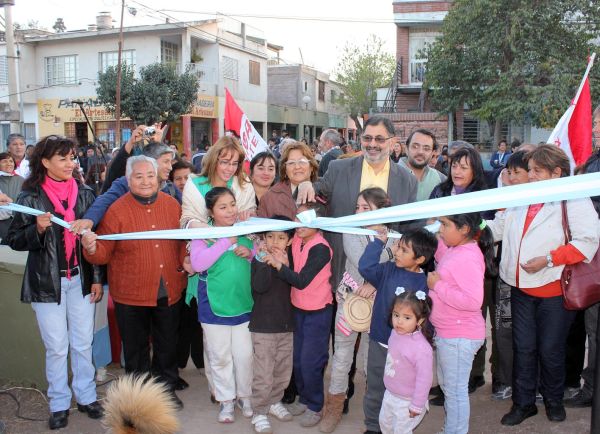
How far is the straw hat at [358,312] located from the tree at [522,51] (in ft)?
48.1

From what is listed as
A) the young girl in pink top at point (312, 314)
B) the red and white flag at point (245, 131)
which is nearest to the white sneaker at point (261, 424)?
the young girl in pink top at point (312, 314)

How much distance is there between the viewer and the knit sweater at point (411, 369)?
3211 mm

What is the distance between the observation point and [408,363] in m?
3.27

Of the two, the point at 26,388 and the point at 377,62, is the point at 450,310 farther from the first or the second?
the point at 377,62

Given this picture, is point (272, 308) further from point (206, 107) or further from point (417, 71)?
point (206, 107)

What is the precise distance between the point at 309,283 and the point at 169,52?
25.8 metres

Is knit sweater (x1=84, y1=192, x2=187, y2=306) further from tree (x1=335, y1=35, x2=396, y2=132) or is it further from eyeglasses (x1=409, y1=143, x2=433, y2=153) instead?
tree (x1=335, y1=35, x2=396, y2=132)

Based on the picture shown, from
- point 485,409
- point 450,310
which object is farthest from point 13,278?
point 485,409

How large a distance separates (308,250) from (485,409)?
1.90 metres

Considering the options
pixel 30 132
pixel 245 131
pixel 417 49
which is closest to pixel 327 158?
pixel 245 131

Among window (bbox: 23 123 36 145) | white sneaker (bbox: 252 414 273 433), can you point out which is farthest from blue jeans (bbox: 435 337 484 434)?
window (bbox: 23 123 36 145)

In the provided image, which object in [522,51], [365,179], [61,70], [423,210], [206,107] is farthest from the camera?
[61,70]

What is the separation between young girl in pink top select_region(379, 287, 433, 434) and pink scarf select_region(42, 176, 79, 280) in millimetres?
2283

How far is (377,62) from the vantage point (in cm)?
3822
